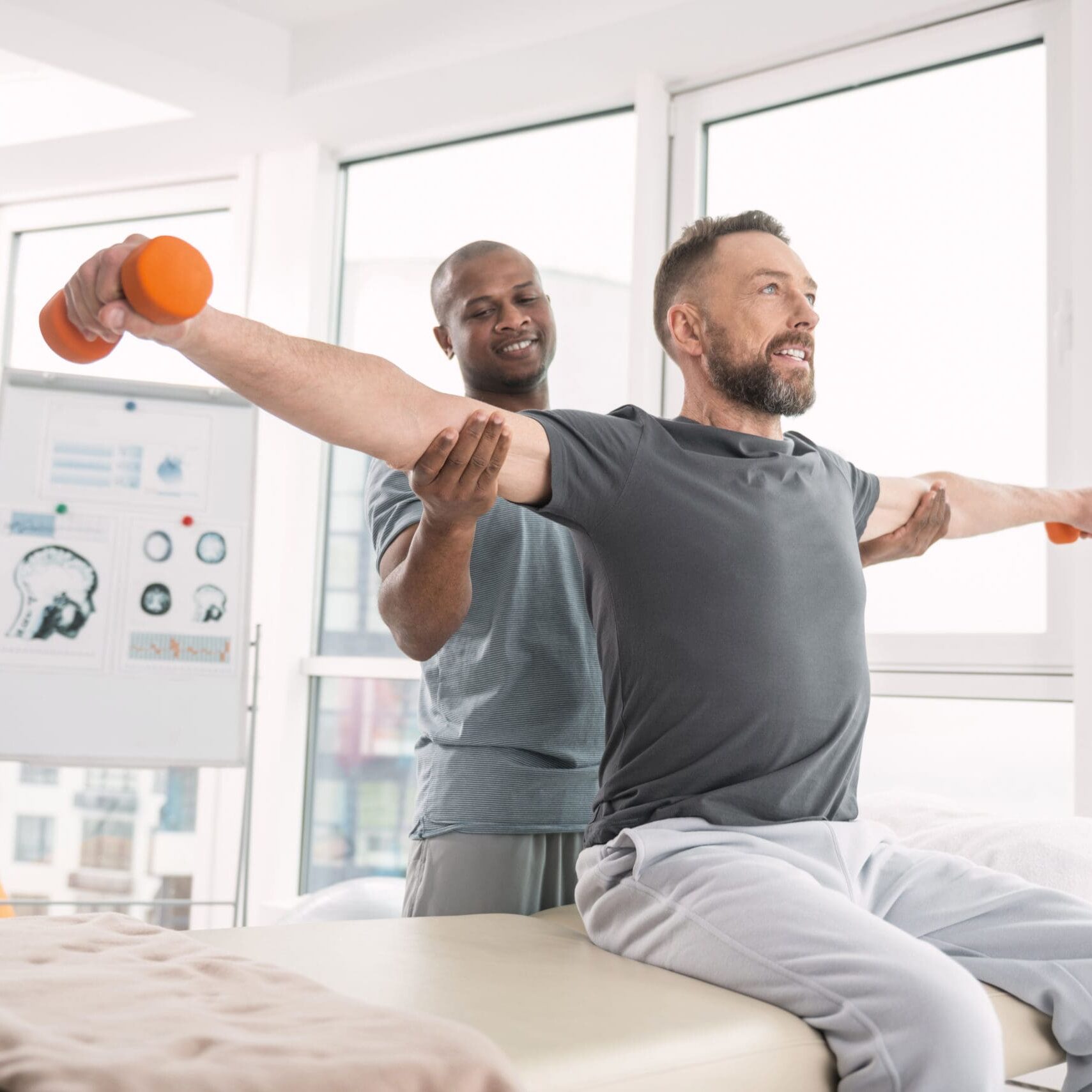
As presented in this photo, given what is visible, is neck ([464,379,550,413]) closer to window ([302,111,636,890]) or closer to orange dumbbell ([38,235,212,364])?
orange dumbbell ([38,235,212,364])

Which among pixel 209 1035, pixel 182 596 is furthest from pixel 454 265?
pixel 209 1035

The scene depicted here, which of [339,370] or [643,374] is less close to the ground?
[643,374]

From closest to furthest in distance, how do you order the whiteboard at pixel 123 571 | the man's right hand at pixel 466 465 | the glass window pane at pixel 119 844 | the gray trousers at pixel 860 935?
1. the gray trousers at pixel 860 935
2. the man's right hand at pixel 466 465
3. the whiteboard at pixel 123 571
4. the glass window pane at pixel 119 844

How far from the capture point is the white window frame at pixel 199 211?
335 cm

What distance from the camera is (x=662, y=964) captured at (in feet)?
4.22

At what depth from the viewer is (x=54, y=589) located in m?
2.73

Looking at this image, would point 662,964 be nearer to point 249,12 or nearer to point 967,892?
point 967,892

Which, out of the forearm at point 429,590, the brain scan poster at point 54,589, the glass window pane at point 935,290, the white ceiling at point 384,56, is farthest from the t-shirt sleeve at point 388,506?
the white ceiling at point 384,56

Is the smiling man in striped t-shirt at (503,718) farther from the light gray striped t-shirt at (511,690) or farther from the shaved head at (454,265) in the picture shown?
the shaved head at (454,265)

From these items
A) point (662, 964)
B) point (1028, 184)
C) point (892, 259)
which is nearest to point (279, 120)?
point (892, 259)

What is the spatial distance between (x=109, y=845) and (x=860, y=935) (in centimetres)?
285

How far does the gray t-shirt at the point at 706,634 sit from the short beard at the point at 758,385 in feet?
0.61

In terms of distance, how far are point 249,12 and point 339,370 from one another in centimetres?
235

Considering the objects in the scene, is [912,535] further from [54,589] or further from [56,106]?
[56,106]
